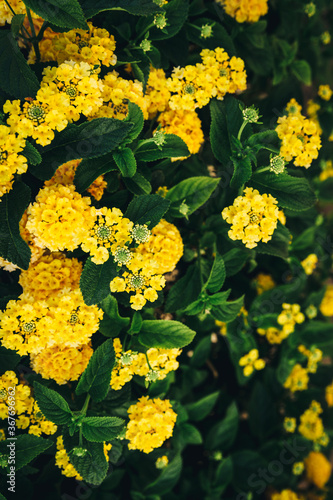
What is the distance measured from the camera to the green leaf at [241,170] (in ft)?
3.21

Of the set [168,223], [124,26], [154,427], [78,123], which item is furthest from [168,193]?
[154,427]

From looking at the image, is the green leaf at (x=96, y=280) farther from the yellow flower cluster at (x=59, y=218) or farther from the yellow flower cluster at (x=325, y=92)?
the yellow flower cluster at (x=325, y=92)

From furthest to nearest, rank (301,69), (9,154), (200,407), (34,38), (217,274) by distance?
(301,69) < (200,407) < (217,274) < (34,38) < (9,154)

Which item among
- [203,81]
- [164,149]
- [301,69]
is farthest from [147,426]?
[301,69]

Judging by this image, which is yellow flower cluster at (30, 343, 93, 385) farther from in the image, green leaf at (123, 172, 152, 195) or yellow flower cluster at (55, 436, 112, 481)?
green leaf at (123, 172, 152, 195)

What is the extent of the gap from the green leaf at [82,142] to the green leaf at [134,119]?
3cm

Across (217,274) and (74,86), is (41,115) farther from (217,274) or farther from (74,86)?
(217,274)

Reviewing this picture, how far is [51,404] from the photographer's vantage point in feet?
2.95

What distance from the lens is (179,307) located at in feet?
3.50

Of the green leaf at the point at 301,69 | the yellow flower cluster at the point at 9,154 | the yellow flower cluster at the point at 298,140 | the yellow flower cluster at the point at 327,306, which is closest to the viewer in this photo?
the yellow flower cluster at the point at 9,154

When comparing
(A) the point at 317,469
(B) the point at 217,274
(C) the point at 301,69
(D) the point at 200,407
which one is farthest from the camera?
(A) the point at 317,469

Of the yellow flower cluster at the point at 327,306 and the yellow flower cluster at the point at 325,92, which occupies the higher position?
the yellow flower cluster at the point at 325,92

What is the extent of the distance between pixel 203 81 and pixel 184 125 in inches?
4.8

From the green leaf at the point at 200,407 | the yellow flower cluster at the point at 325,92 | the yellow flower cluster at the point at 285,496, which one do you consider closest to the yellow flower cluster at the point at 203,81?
the yellow flower cluster at the point at 325,92
